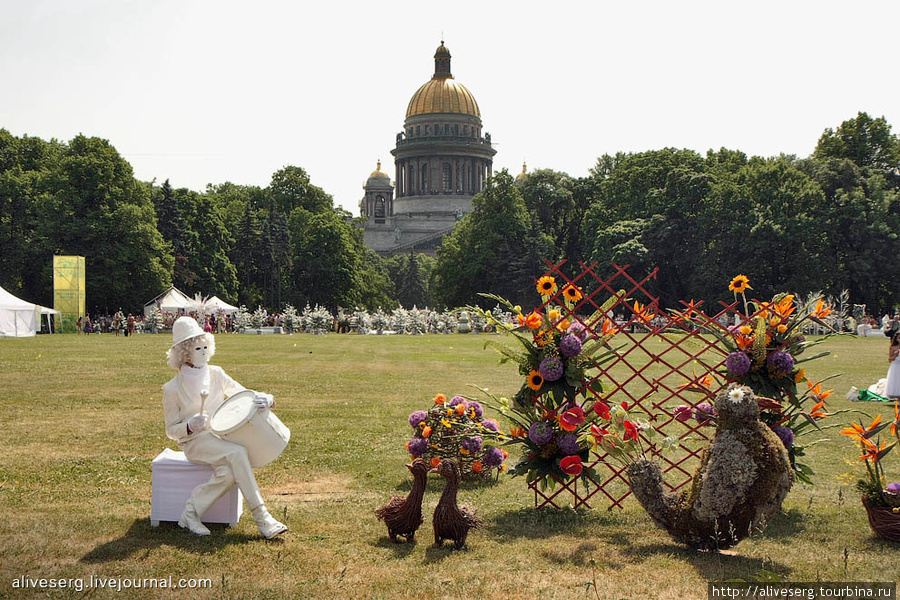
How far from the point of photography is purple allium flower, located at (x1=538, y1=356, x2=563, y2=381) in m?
7.20

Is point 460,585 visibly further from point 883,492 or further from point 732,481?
point 883,492

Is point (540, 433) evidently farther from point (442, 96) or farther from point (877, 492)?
point (442, 96)

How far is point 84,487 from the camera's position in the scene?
830 centimetres

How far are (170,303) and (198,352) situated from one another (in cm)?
4387

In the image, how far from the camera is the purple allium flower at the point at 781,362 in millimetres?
7180

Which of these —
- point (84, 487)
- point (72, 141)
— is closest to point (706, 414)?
→ point (84, 487)

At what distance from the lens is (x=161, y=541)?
6422mm

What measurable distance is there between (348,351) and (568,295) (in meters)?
24.3

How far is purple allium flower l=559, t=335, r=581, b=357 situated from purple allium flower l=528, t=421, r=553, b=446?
0.64 metres

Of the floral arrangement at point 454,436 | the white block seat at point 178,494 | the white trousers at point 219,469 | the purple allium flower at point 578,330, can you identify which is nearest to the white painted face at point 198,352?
the white trousers at point 219,469

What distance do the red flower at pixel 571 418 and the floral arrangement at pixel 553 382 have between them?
12cm

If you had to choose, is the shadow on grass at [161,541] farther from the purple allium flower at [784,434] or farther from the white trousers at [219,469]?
the purple allium flower at [784,434]

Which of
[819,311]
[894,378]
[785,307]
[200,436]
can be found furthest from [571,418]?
[894,378]

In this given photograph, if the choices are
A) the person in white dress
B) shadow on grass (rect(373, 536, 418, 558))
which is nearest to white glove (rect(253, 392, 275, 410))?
shadow on grass (rect(373, 536, 418, 558))
